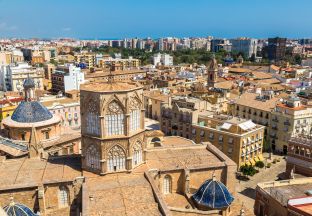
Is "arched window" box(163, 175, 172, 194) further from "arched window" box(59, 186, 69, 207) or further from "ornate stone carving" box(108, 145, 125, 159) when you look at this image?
"arched window" box(59, 186, 69, 207)

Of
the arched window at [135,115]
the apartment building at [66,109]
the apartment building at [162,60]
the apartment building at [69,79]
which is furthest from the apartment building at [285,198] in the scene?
the apartment building at [162,60]

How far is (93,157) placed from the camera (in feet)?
85.8

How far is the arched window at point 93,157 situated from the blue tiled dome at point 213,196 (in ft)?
27.8

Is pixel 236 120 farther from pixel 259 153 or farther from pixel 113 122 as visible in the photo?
pixel 113 122

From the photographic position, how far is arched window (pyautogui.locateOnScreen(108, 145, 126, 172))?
2583cm

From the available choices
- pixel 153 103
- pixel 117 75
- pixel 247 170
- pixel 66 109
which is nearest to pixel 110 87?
pixel 247 170

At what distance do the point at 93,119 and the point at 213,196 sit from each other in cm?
1132

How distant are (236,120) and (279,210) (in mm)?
22387

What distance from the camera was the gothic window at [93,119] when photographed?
25.3 m

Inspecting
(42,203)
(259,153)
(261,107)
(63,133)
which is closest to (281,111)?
(261,107)

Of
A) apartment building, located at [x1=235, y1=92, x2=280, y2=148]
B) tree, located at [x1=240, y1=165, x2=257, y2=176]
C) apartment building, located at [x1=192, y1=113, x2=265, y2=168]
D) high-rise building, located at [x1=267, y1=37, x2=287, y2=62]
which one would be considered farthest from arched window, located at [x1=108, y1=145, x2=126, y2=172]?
high-rise building, located at [x1=267, y1=37, x2=287, y2=62]

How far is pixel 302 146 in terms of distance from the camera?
3844cm

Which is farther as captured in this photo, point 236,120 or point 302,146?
point 236,120

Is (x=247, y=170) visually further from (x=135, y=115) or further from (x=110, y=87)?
(x=110, y=87)
